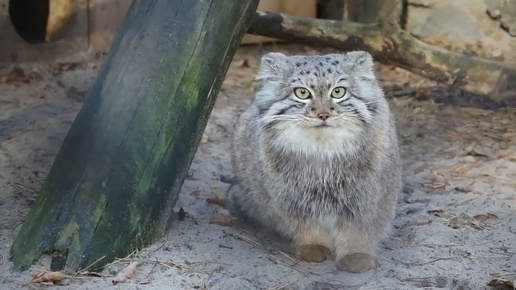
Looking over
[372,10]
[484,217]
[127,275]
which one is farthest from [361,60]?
[372,10]

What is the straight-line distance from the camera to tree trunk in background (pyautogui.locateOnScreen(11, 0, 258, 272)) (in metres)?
3.78

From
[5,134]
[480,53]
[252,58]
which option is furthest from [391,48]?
Answer: [5,134]

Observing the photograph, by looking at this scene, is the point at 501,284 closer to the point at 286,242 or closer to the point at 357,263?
the point at 357,263

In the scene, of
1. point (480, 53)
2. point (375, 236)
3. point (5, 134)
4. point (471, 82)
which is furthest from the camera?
point (480, 53)

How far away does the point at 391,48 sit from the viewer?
670 centimetres

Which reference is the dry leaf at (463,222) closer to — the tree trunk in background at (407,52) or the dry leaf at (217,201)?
the dry leaf at (217,201)

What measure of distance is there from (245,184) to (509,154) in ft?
7.34

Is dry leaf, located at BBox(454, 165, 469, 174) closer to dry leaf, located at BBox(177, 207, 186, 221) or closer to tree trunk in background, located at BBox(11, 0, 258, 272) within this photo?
dry leaf, located at BBox(177, 207, 186, 221)

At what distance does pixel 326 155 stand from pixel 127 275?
111cm

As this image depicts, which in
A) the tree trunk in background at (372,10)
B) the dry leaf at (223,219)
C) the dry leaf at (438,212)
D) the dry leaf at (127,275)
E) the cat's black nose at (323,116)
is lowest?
the dry leaf at (127,275)

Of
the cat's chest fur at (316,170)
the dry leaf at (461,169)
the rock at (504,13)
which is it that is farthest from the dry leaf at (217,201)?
the rock at (504,13)

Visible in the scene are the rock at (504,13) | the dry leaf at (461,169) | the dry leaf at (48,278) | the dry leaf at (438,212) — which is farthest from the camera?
the rock at (504,13)

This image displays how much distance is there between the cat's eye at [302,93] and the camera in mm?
3959

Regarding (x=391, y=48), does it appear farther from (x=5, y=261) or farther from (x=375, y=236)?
(x=5, y=261)
